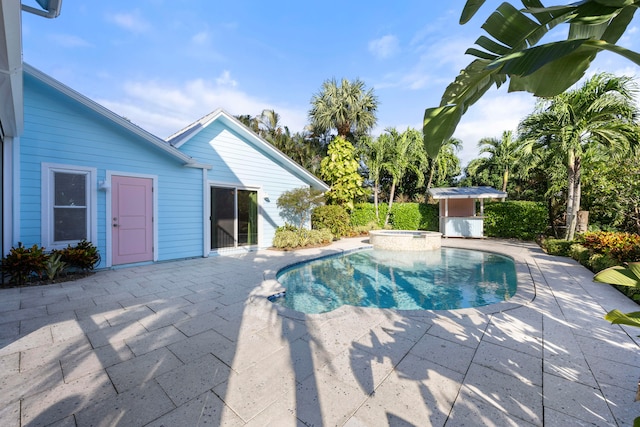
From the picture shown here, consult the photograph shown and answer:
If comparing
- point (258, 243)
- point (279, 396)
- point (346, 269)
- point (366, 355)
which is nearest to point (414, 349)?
point (366, 355)

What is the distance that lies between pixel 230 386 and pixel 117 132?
731 cm

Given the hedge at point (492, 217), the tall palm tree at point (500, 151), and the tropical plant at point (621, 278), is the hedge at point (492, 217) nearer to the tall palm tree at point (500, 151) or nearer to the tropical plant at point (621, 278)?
the tall palm tree at point (500, 151)

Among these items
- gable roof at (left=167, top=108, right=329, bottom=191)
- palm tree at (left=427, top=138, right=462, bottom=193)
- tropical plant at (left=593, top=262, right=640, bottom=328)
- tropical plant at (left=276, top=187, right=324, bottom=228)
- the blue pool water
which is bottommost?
the blue pool water

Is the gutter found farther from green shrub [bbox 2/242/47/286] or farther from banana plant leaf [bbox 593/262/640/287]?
banana plant leaf [bbox 593/262/640/287]

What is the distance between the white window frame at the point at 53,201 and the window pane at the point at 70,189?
67 mm

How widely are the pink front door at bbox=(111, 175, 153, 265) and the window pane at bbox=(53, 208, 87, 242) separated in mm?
561

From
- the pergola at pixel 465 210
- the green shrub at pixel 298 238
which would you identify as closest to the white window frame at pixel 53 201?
the green shrub at pixel 298 238

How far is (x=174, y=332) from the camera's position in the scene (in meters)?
3.13

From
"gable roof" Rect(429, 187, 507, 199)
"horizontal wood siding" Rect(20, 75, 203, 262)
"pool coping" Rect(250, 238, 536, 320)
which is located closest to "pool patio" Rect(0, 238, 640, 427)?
"pool coping" Rect(250, 238, 536, 320)

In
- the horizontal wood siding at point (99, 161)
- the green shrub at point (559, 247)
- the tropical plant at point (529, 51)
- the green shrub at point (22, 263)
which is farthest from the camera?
the green shrub at point (559, 247)

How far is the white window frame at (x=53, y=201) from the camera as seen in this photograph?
5.61 m

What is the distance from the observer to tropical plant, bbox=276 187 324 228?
10156 mm

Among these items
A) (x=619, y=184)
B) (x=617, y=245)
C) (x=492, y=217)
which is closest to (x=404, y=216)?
(x=492, y=217)

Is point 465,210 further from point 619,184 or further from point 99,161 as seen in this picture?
point 99,161
